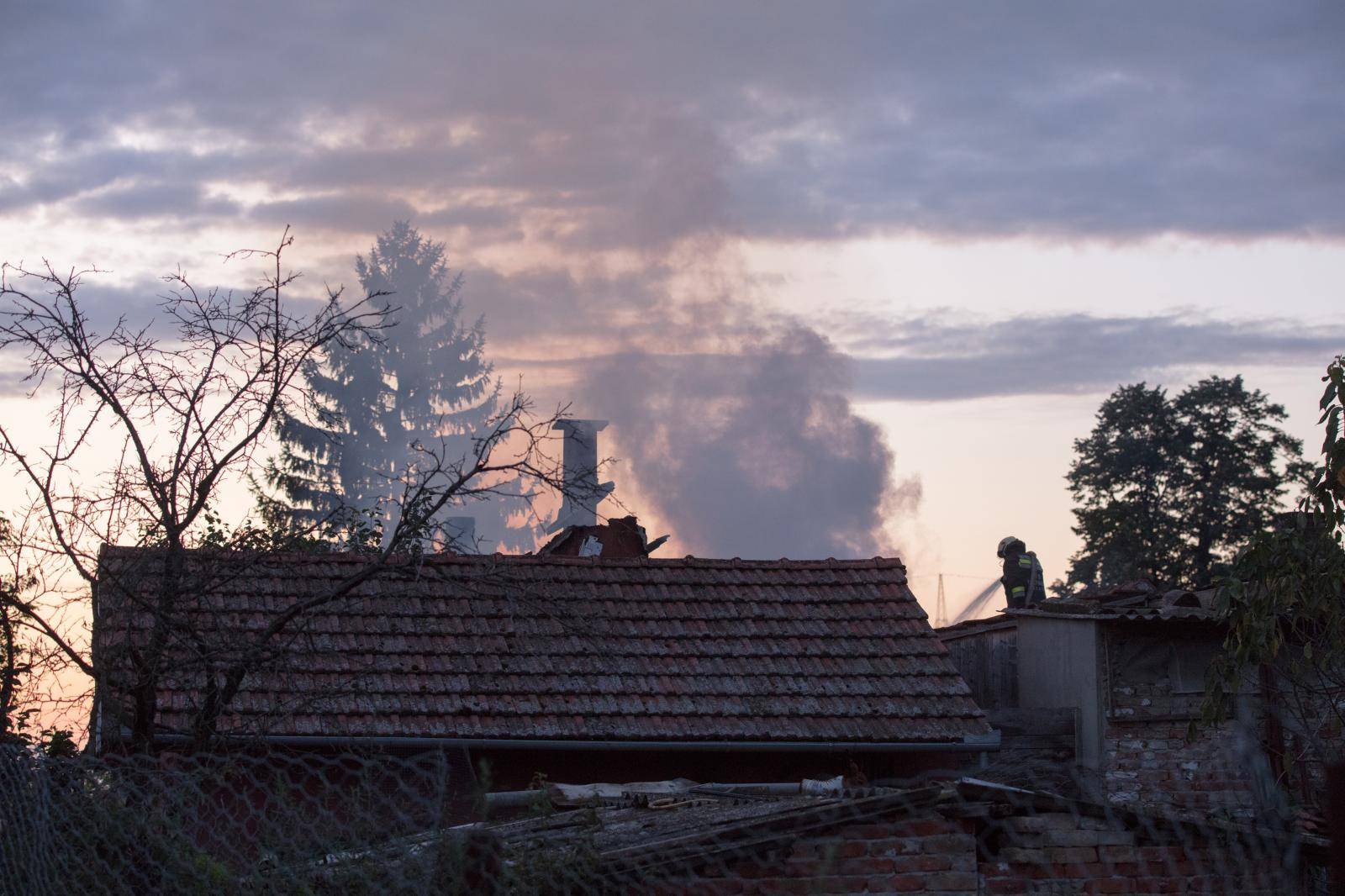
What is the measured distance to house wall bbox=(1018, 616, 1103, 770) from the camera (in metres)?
14.6

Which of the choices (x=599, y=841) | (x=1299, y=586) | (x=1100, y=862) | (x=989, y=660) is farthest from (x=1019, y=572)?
(x=599, y=841)

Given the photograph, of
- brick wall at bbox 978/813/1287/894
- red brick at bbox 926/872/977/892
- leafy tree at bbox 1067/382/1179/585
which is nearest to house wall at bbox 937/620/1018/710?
brick wall at bbox 978/813/1287/894

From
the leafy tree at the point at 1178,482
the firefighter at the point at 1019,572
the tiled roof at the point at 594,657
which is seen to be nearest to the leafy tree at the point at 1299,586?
the tiled roof at the point at 594,657

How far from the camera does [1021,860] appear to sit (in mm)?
7023

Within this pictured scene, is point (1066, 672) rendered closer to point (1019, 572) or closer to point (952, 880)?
point (1019, 572)

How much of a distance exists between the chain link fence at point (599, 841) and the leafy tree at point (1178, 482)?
29230 millimetres

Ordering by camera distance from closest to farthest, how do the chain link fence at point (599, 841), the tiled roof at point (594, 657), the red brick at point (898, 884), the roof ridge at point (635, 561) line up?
the chain link fence at point (599, 841), the red brick at point (898, 884), the tiled roof at point (594, 657), the roof ridge at point (635, 561)

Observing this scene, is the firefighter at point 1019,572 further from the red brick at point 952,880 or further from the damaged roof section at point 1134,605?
the red brick at point 952,880

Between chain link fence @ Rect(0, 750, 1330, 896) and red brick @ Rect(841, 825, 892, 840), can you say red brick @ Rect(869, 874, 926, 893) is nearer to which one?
chain link fence @ Rect(0, 750, 1330, 896)

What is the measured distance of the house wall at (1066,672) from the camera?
573 inches

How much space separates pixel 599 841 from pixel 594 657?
6.20 m

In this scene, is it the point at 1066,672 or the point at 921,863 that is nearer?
the point at 921,863

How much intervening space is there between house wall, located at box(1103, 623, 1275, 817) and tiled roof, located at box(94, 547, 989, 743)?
102 inches

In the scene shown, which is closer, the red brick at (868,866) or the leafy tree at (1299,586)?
the red brick at (868,866)
